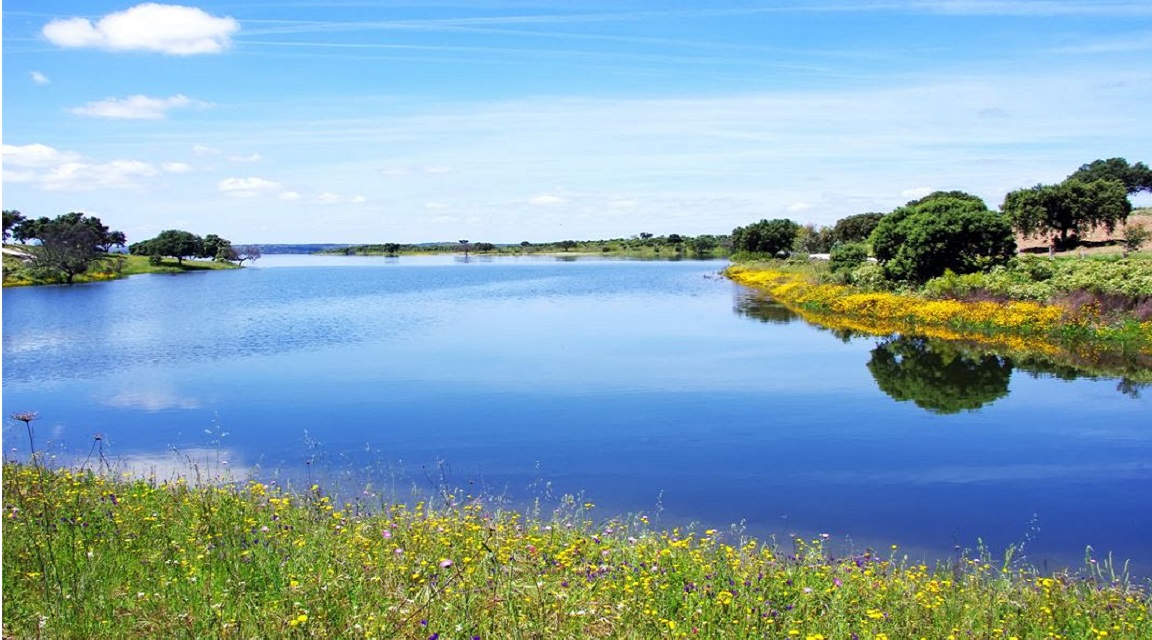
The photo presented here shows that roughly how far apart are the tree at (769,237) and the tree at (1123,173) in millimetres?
41419

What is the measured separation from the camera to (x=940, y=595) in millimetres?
8438

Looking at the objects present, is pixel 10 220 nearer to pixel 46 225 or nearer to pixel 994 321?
pixel 46 225

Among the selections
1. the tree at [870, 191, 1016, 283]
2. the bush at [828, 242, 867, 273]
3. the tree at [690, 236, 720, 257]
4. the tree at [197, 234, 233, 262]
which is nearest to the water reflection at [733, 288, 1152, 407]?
the tree at [870, 191, 1016, 283]

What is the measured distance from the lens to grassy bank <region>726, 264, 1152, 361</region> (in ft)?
107

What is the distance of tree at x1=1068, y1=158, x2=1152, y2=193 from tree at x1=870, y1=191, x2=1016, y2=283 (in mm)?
82566

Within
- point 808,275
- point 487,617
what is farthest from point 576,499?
point 808,275

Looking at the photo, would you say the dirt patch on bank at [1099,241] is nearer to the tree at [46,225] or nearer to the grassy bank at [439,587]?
the grassy bank at [439,587]

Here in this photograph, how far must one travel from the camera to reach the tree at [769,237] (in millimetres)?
118125

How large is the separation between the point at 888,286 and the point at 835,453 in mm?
35899

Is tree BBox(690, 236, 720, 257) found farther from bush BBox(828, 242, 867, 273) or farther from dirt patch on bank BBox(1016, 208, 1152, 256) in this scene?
bush BBox(828, 242, 867, 273)

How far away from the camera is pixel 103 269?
320ft

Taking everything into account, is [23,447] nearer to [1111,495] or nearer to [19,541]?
[19,541]

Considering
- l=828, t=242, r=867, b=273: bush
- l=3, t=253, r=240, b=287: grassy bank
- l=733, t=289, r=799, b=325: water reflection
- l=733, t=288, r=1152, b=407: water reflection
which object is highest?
l=828, t=242, r=867, b=273: bush

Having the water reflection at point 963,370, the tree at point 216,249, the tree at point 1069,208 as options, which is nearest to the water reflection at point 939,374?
the water reflection at point 963,370
